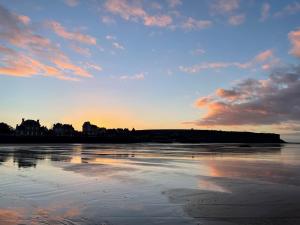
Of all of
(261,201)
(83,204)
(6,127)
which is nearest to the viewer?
(83,204)

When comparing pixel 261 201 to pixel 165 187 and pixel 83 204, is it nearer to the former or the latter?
pixel 165 187

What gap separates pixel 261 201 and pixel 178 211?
373 centimetres

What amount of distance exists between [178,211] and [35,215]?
4374mm

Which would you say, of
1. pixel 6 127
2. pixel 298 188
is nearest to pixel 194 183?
pixel 298 188

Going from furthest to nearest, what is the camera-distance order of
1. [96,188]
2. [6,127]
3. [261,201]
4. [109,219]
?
1. [6,127]
2. [96,188]
3. [261,201]
4. [109,219]

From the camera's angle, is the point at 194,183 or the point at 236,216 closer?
the point at 236,216

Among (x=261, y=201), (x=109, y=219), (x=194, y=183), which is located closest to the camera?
(x=109, y=219)

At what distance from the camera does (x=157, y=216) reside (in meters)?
10.3

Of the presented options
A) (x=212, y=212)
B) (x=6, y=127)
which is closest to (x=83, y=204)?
(x=212, y=212)

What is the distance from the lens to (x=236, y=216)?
10.3 metres

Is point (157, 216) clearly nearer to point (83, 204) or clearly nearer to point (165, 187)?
point (83, 204)

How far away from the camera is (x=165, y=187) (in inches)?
652

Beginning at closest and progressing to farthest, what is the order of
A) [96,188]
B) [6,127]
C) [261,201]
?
[261,201] < [96,188] < [6,127]

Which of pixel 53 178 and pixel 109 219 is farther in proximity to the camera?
pixel 53 178
